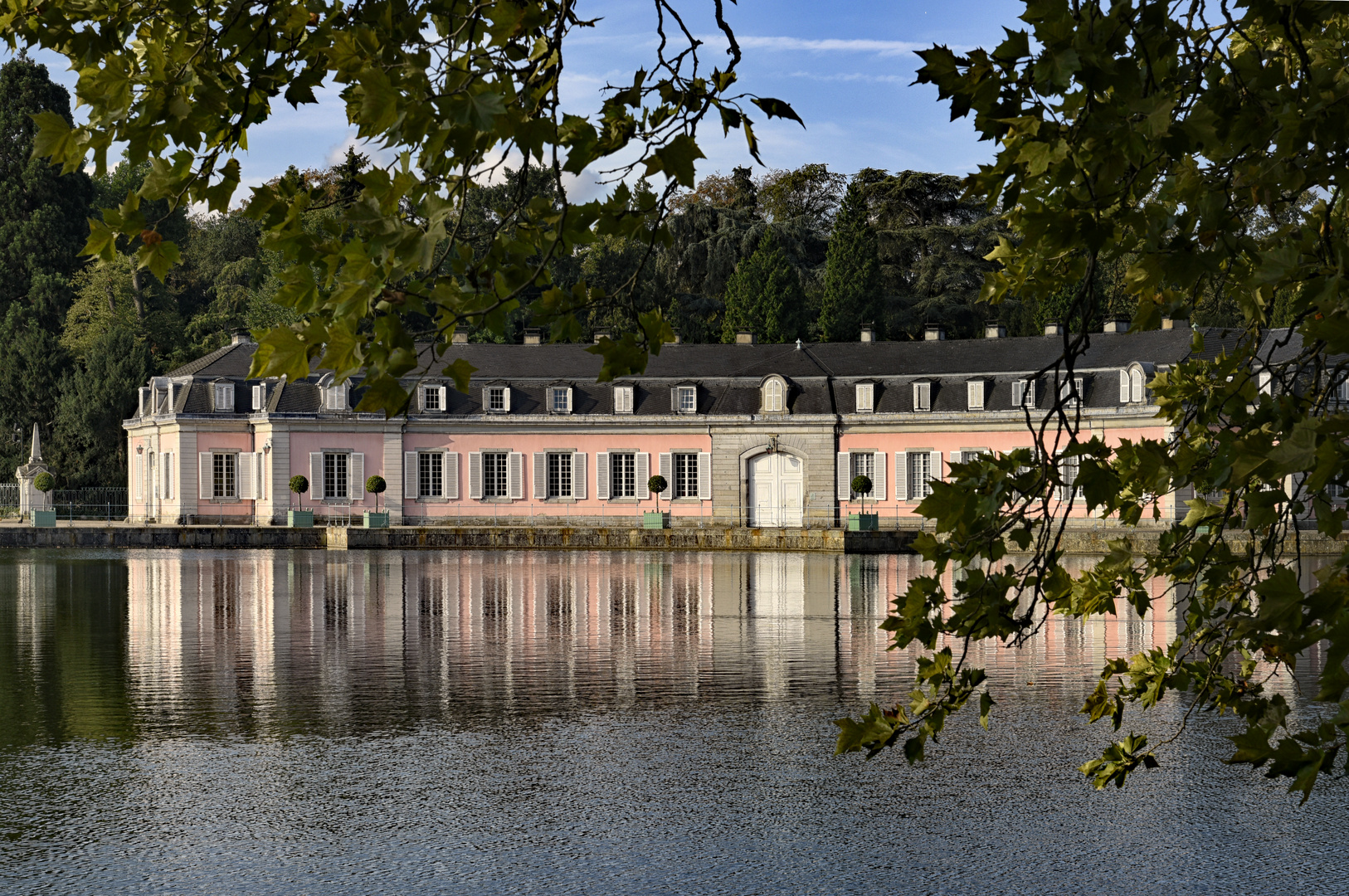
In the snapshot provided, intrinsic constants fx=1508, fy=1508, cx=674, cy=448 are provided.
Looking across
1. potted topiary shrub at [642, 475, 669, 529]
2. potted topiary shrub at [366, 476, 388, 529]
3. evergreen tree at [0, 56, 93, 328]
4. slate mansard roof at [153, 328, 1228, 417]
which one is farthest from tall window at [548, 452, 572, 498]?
evergreen tree at [0, 56, 93, 328]

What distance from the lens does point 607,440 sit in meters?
50.5

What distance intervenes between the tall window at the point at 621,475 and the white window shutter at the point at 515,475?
2.91 meters

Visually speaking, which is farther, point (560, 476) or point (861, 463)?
point (560, 476)

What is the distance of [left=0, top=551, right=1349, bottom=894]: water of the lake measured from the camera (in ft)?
24.0

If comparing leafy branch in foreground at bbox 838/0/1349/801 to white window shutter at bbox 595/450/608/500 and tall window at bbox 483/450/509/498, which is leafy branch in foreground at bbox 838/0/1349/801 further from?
tall window at bbox 483/450/509/498

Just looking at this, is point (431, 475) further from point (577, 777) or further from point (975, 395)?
point (577, 777)

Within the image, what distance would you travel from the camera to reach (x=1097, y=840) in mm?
7883

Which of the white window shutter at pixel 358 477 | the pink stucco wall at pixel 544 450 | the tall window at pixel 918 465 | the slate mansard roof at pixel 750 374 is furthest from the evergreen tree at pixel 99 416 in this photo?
the tall window at pixel 918 465

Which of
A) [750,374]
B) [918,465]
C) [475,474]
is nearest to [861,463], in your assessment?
[918,465]

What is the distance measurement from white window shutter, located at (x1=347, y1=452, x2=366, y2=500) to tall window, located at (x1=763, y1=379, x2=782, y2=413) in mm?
13356

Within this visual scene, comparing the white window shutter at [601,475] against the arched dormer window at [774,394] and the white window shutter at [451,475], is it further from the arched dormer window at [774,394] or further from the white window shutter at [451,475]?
the arched dormer window at [774,394]

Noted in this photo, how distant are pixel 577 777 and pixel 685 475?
40.9 m

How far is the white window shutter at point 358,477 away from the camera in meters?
49.7

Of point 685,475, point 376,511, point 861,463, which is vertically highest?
point 861,463
